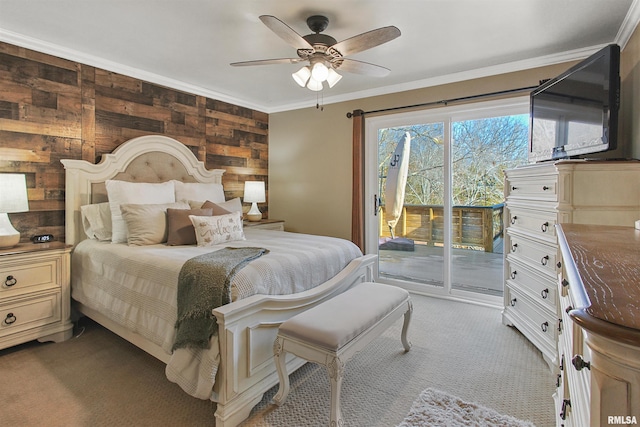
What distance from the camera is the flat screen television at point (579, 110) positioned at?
6.73 feet

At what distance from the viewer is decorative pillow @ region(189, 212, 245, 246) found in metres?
2.67

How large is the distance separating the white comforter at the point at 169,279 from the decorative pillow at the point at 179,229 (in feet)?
0.37

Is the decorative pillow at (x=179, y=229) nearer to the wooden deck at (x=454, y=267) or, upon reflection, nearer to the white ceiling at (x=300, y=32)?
the white ceiling at (x=300, y=32)

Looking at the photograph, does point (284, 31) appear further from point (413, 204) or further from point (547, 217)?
point (413, 204)

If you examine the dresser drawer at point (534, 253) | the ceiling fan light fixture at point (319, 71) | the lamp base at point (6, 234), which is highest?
the ceiling fan light fixture at point (319, 71)

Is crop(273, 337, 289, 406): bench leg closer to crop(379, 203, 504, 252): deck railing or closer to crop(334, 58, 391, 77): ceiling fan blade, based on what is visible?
crop(334, 58, 391, 77): ceiling fan blade

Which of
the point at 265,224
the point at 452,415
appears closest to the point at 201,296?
the point at 452,415

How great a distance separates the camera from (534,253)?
2410 millimetres

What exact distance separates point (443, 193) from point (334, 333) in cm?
268

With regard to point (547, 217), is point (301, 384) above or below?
below

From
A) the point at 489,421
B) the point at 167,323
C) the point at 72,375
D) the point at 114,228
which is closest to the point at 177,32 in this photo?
the point at 114,228

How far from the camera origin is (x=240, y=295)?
1765 millimetres

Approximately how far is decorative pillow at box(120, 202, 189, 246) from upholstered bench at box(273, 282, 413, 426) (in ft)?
5.11

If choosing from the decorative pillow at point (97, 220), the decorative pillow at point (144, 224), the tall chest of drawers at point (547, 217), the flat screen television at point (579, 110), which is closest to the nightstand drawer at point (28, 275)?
the decorative pillow at point (97, 220)
